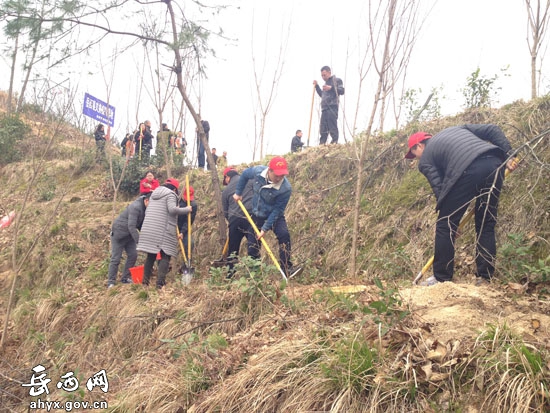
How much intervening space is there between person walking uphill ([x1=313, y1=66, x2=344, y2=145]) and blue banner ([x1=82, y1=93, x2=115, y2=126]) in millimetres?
4174

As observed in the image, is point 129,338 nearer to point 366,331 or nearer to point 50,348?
point 50,348

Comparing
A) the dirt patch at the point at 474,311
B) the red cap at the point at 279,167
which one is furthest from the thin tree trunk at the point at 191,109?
the dirt patch at the point at 474,311

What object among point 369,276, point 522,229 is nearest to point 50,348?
point 369,276

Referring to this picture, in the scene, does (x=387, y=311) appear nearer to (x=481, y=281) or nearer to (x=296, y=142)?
(x=481, y=281)

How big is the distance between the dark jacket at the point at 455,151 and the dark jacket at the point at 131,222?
4.22 meters

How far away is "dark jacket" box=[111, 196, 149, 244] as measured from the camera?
19.7ft

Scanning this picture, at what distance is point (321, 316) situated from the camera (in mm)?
2789

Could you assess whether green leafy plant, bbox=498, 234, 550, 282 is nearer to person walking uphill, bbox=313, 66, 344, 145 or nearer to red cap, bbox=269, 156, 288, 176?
red cap, bbox=269, 156, 288, 176

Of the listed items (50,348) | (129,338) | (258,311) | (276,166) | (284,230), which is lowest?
(50,348)

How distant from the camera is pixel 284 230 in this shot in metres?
4.97

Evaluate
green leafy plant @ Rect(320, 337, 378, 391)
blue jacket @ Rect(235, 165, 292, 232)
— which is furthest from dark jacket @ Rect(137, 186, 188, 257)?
green leafy plant @ Rect(320, 337, 378, 391)

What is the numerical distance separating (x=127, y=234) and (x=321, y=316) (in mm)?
4358

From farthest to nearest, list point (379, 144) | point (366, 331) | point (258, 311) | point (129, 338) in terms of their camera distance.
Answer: point (379, 144) → point (129, 338) → point (258, 311) → point (366, 331)

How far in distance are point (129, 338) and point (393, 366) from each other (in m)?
3.48
